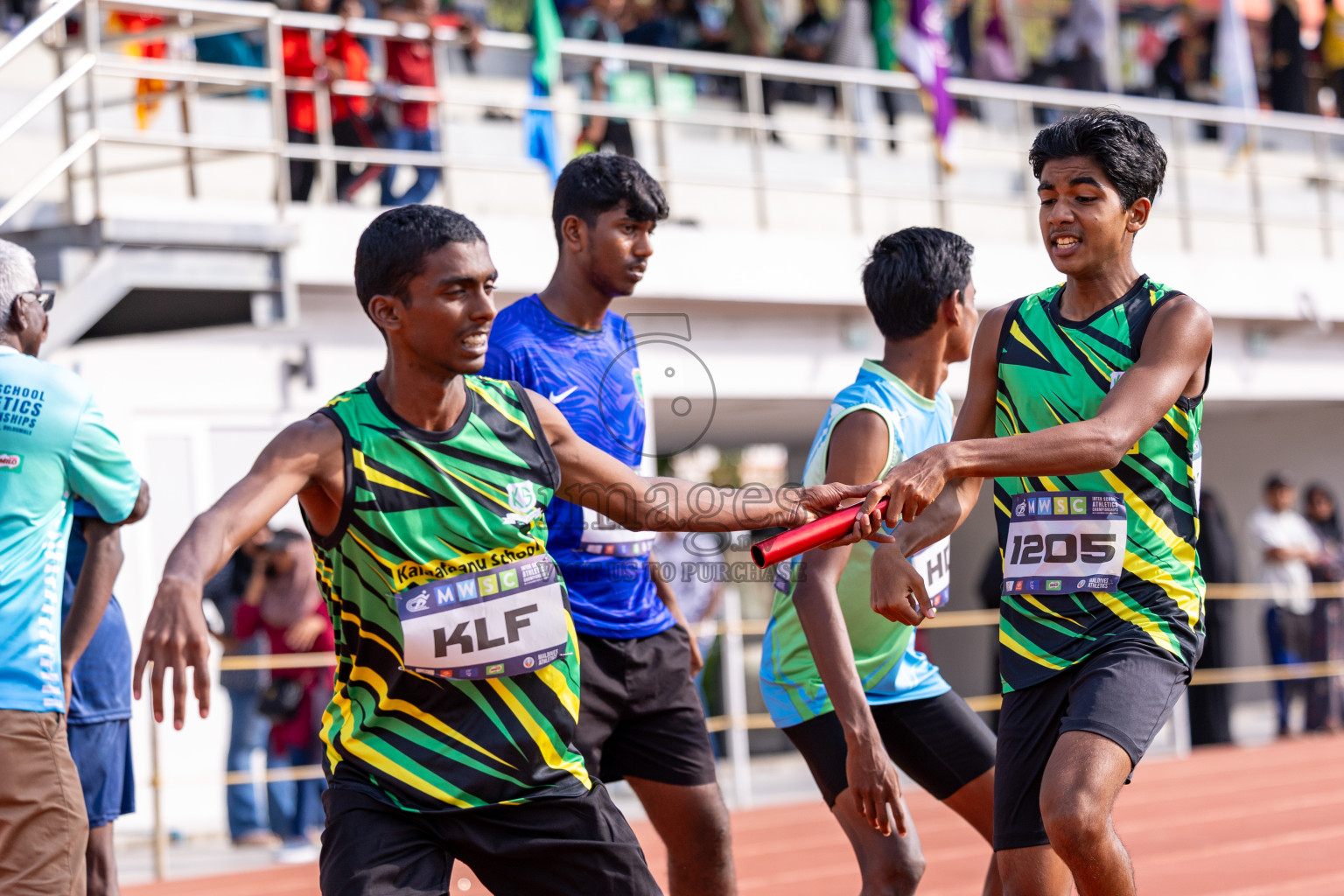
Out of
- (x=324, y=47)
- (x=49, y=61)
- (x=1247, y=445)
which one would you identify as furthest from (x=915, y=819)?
(x=1247, y=445)

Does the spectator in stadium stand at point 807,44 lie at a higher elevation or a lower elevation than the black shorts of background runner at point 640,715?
higher

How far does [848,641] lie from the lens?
161 inches

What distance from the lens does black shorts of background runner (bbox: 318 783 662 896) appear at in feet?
11.0

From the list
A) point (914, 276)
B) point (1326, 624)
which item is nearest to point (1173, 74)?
point (1326, 624)

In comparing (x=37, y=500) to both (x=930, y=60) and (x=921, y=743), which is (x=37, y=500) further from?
(x=930, y=60)

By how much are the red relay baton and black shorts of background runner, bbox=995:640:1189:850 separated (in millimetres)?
598

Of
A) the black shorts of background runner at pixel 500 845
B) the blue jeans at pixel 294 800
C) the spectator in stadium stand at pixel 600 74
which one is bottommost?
the blue jeans at pixel 294 800

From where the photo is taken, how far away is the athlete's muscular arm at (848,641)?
13.0 ft

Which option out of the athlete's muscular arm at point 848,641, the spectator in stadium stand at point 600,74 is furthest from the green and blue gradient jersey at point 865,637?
the spectator in stadium stand at point 600,74

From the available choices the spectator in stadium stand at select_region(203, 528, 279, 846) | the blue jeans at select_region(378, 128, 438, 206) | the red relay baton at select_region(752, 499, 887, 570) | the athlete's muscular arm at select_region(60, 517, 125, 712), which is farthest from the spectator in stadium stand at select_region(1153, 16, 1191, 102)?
the athlete's muscular arm at select_region(60, 517, 125, 712)

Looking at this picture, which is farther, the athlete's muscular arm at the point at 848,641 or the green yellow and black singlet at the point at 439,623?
the athlete's muscular arm at the point at 848,641

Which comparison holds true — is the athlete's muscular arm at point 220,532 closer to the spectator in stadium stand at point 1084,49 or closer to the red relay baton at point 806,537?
the red relay baton at point 806,537

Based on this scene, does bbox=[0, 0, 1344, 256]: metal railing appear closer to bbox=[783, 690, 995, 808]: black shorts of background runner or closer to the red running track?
the red running track

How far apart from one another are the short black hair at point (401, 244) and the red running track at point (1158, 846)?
4778 mm
